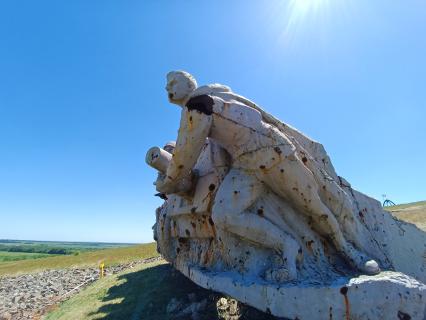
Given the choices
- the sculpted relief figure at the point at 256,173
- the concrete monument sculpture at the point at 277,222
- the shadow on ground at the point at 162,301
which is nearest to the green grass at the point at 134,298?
the shadow on ground at the point at 162,301

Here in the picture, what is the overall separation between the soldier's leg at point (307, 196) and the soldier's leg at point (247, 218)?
308mm

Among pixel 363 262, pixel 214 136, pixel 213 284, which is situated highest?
pixel 214 136

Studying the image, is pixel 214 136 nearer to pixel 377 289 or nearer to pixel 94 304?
pixel 377 289

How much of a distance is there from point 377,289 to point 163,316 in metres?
4.60

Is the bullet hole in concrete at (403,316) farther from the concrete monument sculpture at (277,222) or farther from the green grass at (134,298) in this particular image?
the green grass at (134,298)

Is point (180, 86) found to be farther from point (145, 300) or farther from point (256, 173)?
point (145, 300)

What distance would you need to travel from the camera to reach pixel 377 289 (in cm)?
493

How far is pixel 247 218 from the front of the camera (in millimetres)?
5738

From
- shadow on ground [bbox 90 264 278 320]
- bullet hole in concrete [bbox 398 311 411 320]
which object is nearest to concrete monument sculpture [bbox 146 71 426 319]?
bullet hole in concrete [bbox 398 311 411 320]

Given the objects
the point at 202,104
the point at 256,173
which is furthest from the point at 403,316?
the point at 202,104

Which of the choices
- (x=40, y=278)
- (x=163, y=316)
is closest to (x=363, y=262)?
(x=163, y=316)

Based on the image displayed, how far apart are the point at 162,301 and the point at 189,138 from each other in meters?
4.97

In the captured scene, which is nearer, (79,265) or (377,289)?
(377,289)

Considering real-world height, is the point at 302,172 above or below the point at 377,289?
above
